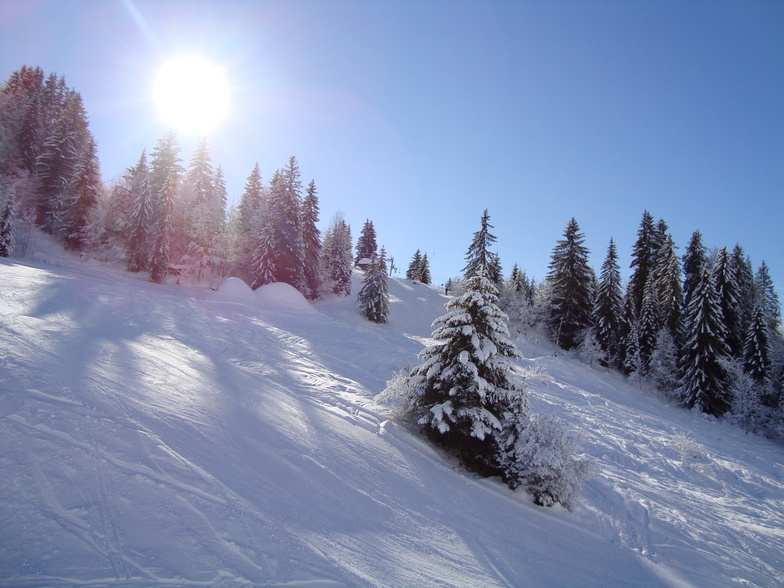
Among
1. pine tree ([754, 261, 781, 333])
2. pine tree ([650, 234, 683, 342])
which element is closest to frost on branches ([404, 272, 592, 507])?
pine tree ([650, 234, 683, 342])

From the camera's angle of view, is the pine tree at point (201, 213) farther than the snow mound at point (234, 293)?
Yes

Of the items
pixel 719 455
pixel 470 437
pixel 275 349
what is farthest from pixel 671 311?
pixel 275 349

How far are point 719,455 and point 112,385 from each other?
854 inches

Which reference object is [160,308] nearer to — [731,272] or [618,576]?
[618,576]

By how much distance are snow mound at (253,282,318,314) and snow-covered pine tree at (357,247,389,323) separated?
8276 millimetres

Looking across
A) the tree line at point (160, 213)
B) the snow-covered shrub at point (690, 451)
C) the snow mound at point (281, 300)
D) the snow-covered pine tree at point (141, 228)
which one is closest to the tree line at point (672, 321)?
the snow mound at point (281, 300)

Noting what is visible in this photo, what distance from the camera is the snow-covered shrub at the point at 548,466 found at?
27.6 feet

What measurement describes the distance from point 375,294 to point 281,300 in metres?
10.4

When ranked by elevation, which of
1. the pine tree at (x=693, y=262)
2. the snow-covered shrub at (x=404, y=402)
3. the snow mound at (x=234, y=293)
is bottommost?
the snow-covered shrub at (x=404, y=402)

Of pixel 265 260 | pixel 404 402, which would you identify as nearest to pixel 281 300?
pixel 265 260

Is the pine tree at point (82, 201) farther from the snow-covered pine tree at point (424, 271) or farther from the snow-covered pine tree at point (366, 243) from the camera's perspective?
the snow-covered pine tree at point (424, 271)

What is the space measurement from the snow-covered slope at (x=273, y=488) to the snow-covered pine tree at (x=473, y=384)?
2.63 feet

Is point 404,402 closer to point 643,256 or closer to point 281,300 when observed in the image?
point 281,300

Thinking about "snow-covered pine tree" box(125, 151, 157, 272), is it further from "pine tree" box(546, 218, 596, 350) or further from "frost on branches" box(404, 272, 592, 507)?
"pine tree" box(546, 218, 596, 350)
